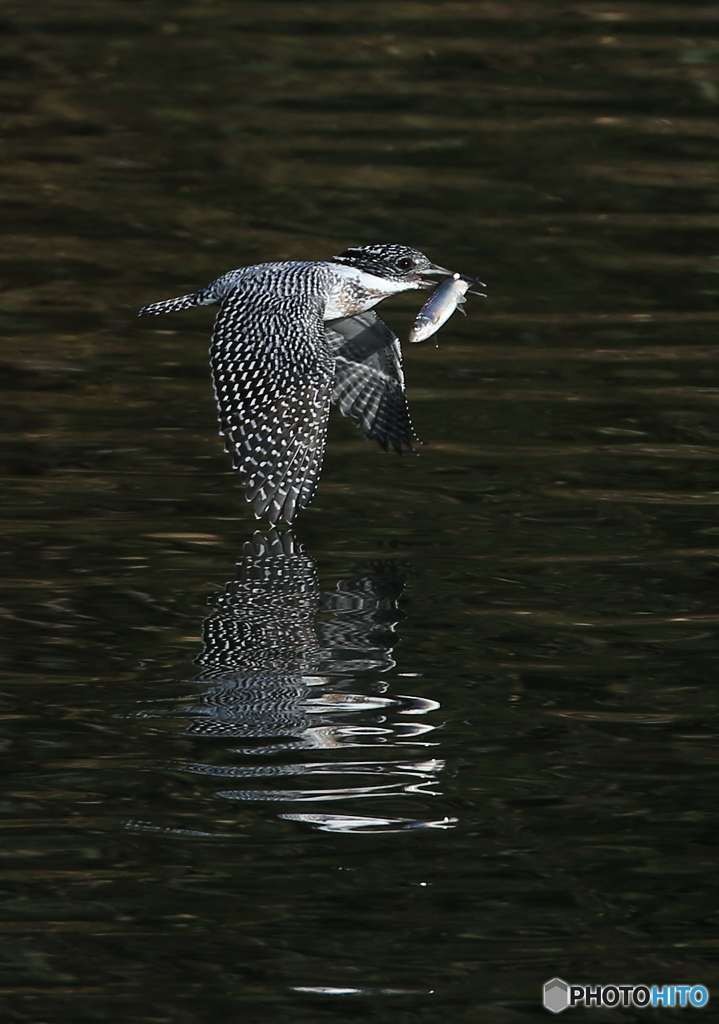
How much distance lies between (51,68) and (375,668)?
12378mm

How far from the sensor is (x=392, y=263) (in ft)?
33.0

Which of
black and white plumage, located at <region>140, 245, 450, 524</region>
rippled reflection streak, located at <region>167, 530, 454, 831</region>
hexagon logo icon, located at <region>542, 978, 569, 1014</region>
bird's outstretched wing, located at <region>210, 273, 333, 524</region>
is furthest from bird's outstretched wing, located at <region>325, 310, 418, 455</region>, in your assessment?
hexagon logo icon, located at <region>542, 978, 569, 1014</region>

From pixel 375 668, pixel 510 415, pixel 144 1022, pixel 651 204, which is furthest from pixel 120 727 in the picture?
pixel 651 204

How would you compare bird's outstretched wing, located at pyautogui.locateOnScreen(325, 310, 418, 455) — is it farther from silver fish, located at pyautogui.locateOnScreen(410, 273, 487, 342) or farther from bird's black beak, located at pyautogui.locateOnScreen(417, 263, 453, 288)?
silver fish, located at pyautogui.locateOnScreen(410, 273, 487, 342)

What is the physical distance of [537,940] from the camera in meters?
5.75

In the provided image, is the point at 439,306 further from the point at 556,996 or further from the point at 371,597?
the point at 556,996

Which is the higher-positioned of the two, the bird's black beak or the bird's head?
the bird's head

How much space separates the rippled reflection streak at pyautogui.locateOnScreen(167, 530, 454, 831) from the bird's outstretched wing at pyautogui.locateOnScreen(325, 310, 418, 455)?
1.37 m

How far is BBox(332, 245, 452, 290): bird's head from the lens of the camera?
1003 centimetres

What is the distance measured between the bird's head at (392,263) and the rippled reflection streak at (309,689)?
72.1 inches

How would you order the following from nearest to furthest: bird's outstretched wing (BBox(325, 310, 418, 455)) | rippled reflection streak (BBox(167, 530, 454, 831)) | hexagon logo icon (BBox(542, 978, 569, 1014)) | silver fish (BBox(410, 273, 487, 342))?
hexagon logo icon (BBox(542, 978, 569, 1014)), rippled reflection streak (BBox(167, 530, 454, 831)), silver fish (BBox(410, 273, 487, 342)), bird's outstretched wing (BBox(325, 310, 418, 455))

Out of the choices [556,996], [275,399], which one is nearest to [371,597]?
[275,399]

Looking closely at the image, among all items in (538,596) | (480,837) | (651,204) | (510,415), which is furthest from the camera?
(651,204)

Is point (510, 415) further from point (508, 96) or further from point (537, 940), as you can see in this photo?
point (508, 96)
